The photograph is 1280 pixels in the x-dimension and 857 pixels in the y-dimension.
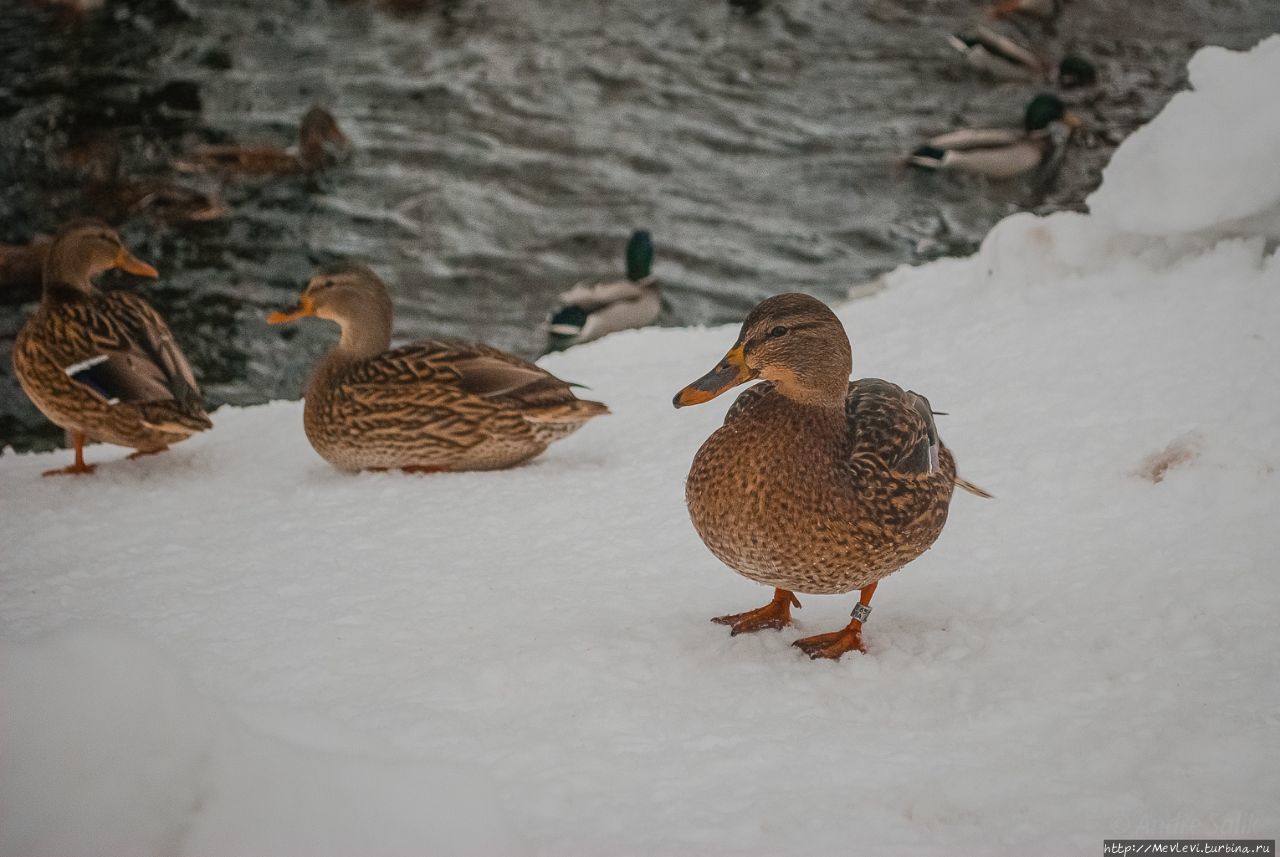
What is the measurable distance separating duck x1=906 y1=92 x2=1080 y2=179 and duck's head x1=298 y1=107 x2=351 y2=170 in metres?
4.84

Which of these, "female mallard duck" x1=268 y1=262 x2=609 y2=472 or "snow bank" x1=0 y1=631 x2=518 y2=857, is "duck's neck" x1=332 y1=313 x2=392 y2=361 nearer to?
"female mallard duck" x1=268 y1=262 x2=609 y2=472

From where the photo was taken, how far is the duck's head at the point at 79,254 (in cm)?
466

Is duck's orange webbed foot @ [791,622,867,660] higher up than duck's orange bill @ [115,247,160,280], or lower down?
lower down

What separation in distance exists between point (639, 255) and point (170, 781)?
7.01 m

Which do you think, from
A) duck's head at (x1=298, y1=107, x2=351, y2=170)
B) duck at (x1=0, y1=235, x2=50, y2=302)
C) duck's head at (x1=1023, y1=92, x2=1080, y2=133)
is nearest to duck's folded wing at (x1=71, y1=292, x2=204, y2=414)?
duck at (x1=0, y1=235, x2=50, y2=302)

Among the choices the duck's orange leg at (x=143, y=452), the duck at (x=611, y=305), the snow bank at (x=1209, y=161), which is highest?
the snow bank at (x=1209, y=161)

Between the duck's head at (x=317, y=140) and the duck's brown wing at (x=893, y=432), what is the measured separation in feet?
27.0

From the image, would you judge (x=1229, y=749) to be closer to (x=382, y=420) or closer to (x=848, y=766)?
(x=848, y=766)

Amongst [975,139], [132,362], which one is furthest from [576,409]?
[975,139]

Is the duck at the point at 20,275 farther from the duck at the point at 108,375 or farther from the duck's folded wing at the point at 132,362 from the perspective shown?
the duck's folded wing at the point at 132,362

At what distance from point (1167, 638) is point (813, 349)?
976 millimetres

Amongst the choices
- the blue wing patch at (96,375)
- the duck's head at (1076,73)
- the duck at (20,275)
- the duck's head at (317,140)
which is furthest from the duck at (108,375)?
the duck's head at (1076,73)

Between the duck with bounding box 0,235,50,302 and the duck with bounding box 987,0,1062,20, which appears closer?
the duck with bounding box 0,235,50,302

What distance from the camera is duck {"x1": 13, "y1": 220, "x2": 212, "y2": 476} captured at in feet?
14.2
